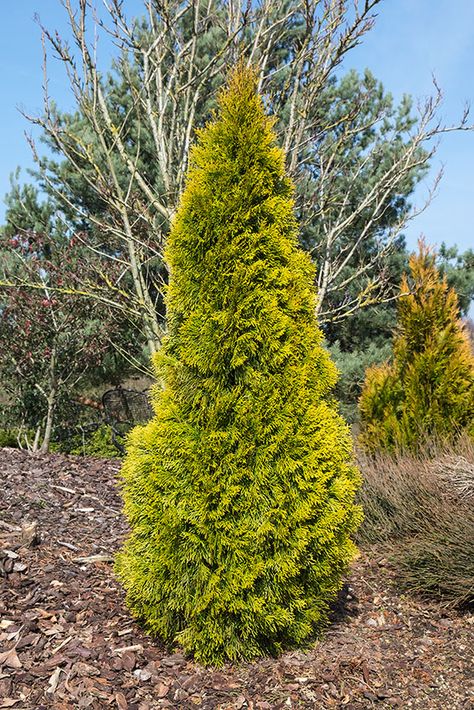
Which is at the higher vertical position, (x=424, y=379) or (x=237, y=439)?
(x=424, y=379)

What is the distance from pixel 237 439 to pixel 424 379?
393cm

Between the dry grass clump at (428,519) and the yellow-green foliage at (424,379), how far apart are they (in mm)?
685

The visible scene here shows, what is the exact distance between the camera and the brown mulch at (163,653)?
9.81 feet

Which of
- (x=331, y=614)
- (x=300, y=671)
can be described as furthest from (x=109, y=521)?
(x=300, y=671)

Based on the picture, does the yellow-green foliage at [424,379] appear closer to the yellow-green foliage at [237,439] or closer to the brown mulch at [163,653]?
the brown mulch at [163,653]

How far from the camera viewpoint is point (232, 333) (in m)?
3.25

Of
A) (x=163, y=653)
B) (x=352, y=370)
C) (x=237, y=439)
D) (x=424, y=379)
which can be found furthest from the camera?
(x=352, y=370)

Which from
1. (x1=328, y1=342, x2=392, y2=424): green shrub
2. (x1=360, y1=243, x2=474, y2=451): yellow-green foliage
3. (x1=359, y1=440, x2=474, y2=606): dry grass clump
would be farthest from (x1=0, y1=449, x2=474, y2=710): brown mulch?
(x1=328, y1=342, x2=392, y2=424): green shrub

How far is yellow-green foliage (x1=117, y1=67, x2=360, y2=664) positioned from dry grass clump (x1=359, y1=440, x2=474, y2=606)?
1.13 meters

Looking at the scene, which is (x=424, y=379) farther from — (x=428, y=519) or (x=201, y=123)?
(x=201, y=123)

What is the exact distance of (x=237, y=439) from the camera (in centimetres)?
318

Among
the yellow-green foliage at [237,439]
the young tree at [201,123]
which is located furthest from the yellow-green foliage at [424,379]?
the yellow-green foliage at [237,439]

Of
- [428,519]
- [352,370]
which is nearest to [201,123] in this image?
[352,370]

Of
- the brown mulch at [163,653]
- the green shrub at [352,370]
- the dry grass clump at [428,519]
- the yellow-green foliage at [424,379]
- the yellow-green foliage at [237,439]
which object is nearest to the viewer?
the brown mulch at [163,653]
